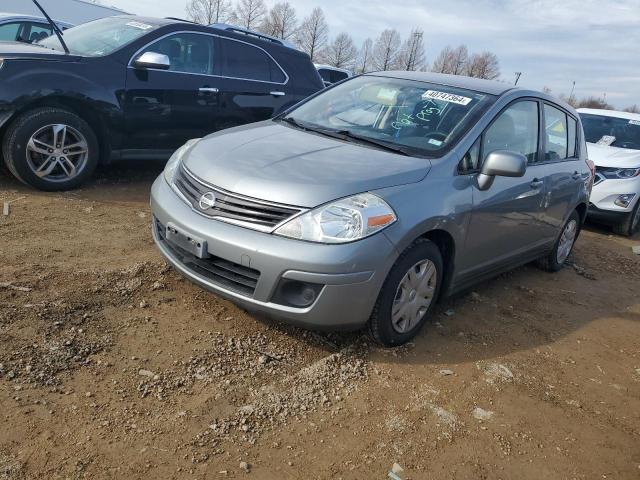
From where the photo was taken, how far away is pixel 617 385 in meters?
3.50

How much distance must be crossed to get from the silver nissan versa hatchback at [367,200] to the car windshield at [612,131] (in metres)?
4.54

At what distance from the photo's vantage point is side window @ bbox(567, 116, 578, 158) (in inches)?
202

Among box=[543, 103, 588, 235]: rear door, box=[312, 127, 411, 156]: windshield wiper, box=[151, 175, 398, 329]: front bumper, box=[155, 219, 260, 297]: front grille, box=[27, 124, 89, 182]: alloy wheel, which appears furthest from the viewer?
box=[27, 124, 89, 182]: alloy wheel

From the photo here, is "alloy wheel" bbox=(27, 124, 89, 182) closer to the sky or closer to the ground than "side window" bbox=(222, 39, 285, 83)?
closer to the ground

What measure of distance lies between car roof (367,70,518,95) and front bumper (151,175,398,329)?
1.82 meters

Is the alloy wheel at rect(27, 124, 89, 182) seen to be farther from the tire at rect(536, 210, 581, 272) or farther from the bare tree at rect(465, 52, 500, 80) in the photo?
the bare tree at rect(465, 52, 500, 80)

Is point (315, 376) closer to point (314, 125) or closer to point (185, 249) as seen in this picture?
point (185, 249)

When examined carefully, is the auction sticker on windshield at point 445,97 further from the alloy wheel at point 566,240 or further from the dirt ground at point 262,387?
the alloy wheel at point 566,240

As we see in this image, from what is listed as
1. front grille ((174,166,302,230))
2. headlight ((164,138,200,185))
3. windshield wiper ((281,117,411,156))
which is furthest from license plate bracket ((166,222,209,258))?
windshield wiper ((281,117,411,156))

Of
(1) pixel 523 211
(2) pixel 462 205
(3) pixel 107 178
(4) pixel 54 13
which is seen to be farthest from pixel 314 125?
(4) pixel 54 13

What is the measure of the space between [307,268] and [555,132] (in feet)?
10.3

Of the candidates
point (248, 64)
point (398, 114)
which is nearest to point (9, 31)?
point (248, 64)

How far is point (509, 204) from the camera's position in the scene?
3.96 meters

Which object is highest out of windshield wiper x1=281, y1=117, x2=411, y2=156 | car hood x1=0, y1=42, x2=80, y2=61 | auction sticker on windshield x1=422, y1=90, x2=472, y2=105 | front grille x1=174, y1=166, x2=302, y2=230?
auction sticker on windshield x1=422, y1=90, x2=472, y2=105
